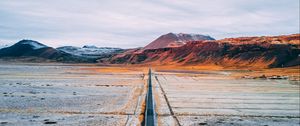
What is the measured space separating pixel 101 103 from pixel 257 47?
97739 mm

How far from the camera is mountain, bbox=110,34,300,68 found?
318 ft

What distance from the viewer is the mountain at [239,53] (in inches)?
3812

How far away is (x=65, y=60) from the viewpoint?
167 m

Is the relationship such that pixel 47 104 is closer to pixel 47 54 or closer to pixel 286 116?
pixel 286 116

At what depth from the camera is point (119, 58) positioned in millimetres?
164125

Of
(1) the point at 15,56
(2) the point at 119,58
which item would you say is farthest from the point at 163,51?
(1) the point at 15,56

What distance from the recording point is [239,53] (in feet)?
370

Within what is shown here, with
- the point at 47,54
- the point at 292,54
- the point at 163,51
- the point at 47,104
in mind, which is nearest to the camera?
the point at 47,104

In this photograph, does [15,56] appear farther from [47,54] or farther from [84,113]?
[84,113]

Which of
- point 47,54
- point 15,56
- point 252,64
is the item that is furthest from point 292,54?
point 15,56

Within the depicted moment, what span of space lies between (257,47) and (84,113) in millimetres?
101428

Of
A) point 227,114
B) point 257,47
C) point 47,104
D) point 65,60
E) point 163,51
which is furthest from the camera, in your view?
point 65,60

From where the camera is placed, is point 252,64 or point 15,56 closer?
point 252,64

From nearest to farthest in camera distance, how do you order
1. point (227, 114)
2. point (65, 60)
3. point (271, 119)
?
point (271, 119) < point (227, 114) < point (65, 60)
